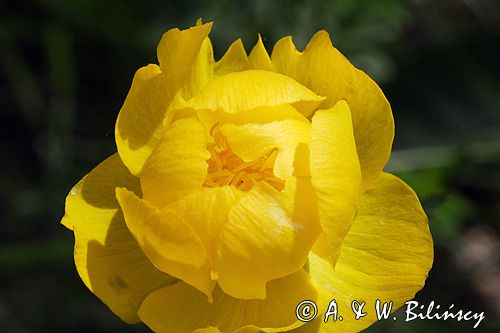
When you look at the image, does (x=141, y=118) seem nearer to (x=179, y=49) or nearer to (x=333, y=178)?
(x=179, y=49)

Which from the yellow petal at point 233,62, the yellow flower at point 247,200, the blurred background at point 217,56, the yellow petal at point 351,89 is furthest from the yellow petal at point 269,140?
the blurred background at point 217,56

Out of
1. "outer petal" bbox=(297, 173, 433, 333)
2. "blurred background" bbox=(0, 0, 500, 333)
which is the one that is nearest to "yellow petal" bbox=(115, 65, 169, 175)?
"outer petal" bbox=(297, 173, 433, 333)

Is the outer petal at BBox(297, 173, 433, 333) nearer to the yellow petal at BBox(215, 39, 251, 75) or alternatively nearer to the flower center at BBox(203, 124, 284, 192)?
the flower center at BBox(203, 124, 284, 192)

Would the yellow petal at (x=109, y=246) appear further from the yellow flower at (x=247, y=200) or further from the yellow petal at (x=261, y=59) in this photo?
the yellow petal at (x=261, y=59)

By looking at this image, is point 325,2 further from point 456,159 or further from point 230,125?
point 230,125

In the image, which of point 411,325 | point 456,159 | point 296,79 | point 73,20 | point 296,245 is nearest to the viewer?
point 296,245

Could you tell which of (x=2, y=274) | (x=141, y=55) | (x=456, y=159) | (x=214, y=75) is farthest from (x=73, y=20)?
(x=456, y=159)
